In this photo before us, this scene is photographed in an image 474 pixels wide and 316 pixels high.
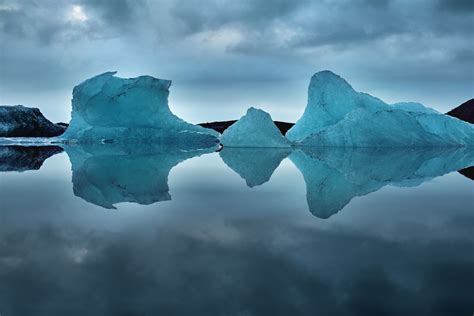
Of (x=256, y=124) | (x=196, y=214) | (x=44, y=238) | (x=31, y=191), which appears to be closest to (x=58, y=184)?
(x=31, y=191)

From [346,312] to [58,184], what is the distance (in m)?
5.61

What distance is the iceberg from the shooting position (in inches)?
813

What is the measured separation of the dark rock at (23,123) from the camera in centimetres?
2681

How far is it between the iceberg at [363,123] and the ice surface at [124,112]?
5981 mm

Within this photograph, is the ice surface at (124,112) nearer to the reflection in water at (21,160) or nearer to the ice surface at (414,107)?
the reflection in water at (21,160)

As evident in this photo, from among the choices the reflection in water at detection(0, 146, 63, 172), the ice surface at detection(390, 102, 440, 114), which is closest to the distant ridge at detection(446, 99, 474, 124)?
the ice surface at detection(390, 102, 440, 114)

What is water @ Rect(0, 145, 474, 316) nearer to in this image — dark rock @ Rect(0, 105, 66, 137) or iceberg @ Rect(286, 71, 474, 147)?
iceberg @ Rect(286, 71, 474, 147)

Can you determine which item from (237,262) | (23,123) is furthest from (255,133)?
(237,262)

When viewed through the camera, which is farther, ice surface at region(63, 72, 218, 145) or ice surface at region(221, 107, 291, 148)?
ice surface at region(63, 72, 218, 145)

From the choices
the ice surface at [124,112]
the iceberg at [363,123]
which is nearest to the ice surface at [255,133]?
the iceberg at [363,123]

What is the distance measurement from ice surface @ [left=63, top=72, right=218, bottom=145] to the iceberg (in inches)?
235

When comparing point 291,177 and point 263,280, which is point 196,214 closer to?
point 263,280

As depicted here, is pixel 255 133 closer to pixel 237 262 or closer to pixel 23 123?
pixel 23 123

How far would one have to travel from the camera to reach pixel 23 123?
28.1 metres
